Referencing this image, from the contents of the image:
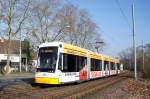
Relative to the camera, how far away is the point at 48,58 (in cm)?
2525

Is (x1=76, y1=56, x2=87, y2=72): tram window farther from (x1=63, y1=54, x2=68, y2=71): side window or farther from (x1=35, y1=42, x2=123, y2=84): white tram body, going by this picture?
(x1=63, y1=54, x2=68, y2=71): side window

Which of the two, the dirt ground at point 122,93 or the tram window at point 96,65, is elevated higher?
the tram window at point 96,65

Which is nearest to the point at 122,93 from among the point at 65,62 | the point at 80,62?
the point at 65,62

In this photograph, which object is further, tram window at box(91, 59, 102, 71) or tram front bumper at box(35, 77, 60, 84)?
tram window at box(91, 59, 102, 71)

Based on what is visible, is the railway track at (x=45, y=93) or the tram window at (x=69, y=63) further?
the tram window at (x=69, y=63)

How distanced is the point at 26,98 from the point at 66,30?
50.9 m

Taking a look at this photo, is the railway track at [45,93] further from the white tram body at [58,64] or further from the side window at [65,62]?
the side window at [65,62]

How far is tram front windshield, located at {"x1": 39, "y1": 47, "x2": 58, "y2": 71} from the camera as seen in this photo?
24922 millimetres

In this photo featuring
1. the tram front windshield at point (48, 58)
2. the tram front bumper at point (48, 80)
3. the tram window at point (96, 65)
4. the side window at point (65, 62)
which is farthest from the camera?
the tram window at point (96, 65)

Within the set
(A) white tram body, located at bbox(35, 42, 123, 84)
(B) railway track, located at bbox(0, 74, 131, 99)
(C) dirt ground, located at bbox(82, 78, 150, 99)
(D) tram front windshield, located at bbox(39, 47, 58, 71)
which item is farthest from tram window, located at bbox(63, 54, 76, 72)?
(C) dirt ground, located at bbox(82, 78, 150, 99)

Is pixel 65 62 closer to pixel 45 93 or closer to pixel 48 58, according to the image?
pixel 48 58

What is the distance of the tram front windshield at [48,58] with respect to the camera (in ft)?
81.8

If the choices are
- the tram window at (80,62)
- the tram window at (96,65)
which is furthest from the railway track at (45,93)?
the tram window at (96,65)

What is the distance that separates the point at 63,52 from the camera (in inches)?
1014
